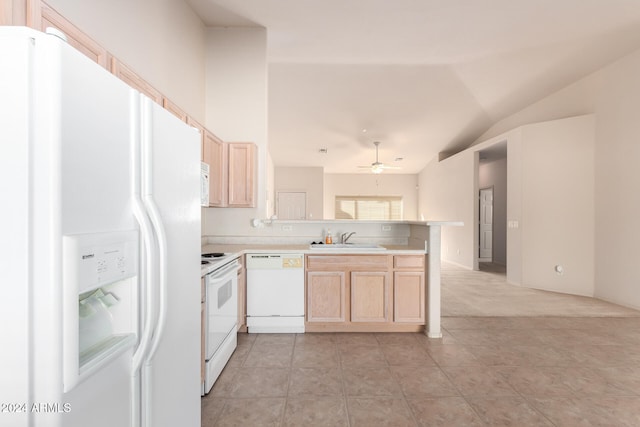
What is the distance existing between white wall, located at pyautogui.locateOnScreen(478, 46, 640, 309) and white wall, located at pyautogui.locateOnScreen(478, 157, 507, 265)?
2898mm

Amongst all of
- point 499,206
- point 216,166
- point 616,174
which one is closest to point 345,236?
point 216,166

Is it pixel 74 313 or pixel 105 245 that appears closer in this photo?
pixel 74 313

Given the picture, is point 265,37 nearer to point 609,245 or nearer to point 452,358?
point 452,358

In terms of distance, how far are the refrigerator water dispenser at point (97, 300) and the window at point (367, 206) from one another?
32.0ft

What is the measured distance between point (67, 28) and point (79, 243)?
1268 millimetres

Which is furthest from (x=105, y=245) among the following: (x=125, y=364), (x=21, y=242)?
(x=125, y=364)

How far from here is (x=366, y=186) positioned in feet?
34.8

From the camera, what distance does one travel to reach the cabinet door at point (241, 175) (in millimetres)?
Result: 3436

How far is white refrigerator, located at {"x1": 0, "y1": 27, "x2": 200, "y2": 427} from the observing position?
26.1 inches

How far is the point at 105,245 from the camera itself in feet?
2.65

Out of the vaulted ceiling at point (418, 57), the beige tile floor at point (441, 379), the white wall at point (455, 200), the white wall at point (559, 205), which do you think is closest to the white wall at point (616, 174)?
the white wall at point (559, 205)

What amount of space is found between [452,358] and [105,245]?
282cm

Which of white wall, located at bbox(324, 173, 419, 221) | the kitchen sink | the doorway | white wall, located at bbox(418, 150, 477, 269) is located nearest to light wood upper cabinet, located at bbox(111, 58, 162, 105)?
the kitchen sink

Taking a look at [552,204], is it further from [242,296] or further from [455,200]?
[242,296]
